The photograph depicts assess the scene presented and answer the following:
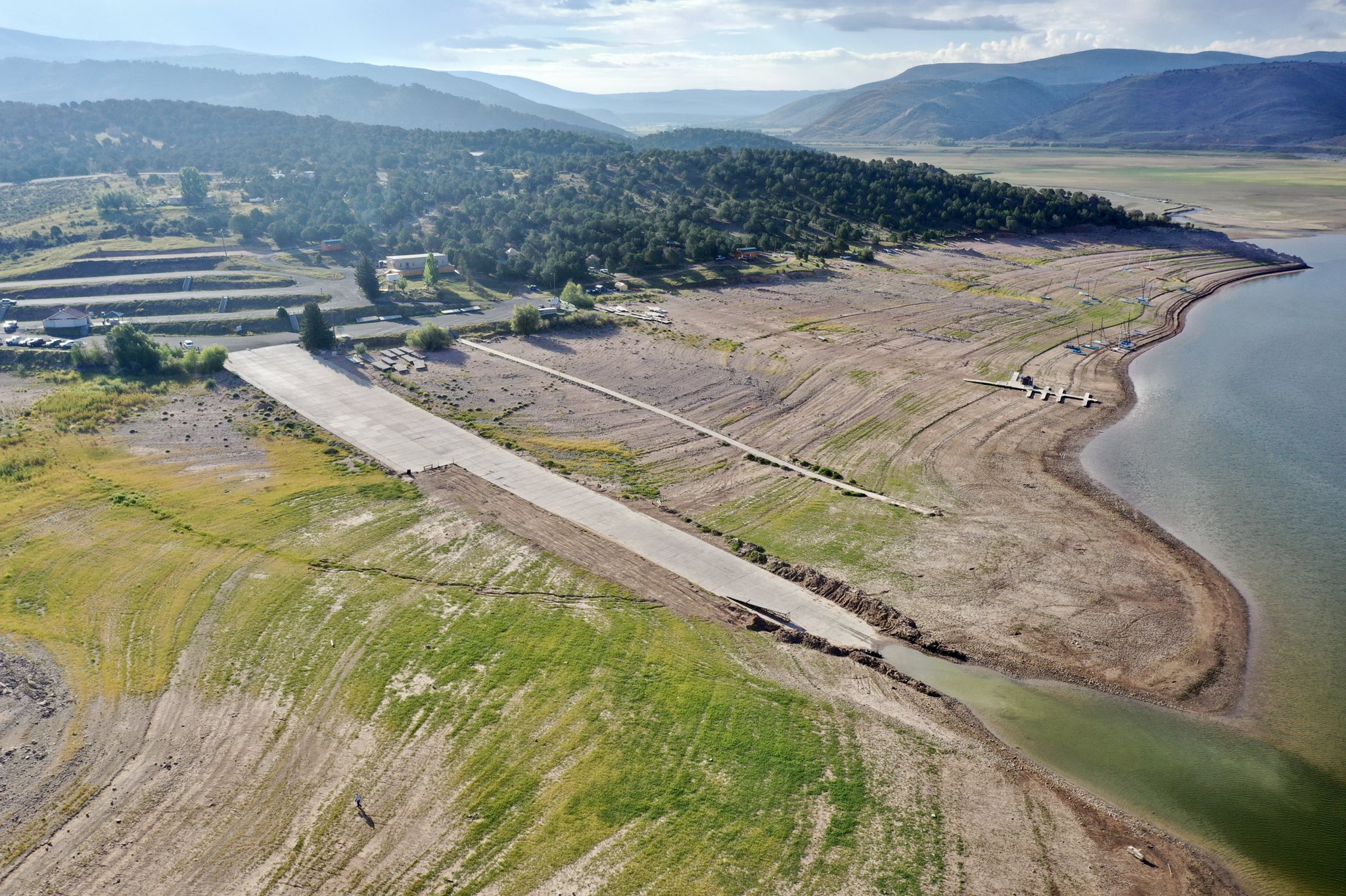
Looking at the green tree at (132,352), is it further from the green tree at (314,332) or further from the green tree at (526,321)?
the green tree at (526,321)

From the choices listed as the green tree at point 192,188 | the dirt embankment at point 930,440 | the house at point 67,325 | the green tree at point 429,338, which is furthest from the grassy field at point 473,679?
the green tree at point 192,188

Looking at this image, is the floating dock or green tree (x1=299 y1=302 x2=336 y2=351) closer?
the floating dock

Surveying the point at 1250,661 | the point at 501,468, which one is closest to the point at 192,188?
the point at 501,468

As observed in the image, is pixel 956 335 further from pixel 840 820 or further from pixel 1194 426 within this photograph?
pixel 840 820

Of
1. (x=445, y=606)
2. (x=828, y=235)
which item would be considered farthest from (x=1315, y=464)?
(x=828, y=235)

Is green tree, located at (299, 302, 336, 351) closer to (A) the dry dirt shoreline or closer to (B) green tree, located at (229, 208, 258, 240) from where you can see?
(A) the dry dirt shoreline

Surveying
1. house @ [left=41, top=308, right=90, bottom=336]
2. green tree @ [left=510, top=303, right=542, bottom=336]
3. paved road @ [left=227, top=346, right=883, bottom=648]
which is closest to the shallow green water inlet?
paved road @ [left=227, top=346, right=883, bottom=648]

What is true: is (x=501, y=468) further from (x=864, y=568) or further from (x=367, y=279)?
(x=367, y=279)
